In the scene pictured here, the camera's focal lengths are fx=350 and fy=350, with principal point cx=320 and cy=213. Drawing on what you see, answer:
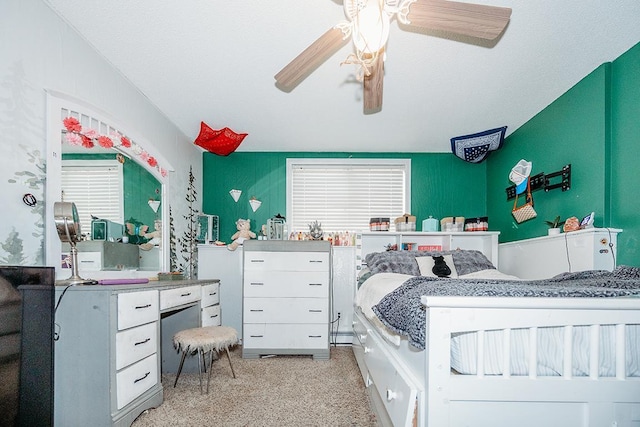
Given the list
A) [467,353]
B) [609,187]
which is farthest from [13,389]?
[609,187]

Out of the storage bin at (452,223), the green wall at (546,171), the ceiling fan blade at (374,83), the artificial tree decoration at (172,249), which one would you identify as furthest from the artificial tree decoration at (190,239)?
the storage bin at (452,223)

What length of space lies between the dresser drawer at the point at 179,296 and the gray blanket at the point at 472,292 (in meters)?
1.35

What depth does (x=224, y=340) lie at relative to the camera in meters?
2.35

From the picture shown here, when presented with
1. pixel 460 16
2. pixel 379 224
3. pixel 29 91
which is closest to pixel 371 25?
pixel 460 16

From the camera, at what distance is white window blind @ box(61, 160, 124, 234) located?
76.9 inches

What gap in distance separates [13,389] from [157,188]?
6.78 feet

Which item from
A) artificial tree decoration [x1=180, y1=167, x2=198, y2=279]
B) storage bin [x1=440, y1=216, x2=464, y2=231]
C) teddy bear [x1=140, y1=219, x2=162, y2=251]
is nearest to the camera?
teddy bear [x1=140, y1=219, x2=162, y2=251]

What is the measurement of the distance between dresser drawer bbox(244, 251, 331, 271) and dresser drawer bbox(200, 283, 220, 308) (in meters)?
0.33

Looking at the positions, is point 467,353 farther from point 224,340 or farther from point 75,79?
point 75,79

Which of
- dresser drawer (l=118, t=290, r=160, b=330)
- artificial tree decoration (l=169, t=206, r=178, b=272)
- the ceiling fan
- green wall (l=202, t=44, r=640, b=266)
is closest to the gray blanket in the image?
green wall (l=202, t=44, r=640, b=266)

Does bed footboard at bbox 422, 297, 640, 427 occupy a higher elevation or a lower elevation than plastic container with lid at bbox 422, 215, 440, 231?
lower

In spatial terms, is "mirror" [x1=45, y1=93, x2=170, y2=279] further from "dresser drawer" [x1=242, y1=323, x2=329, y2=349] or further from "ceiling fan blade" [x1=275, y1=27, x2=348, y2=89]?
"ceiling fan blade" [x1=275, y1=27, x2=348, y2=89]

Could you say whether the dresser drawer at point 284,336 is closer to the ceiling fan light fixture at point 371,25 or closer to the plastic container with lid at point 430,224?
the plastic container with lid at point 430,224

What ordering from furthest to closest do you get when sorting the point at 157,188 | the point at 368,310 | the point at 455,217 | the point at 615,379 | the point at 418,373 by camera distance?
the point at 455,217 → the point at 157,188 → the point at 368,310 → the point at 418,373 → the point at 615,379
